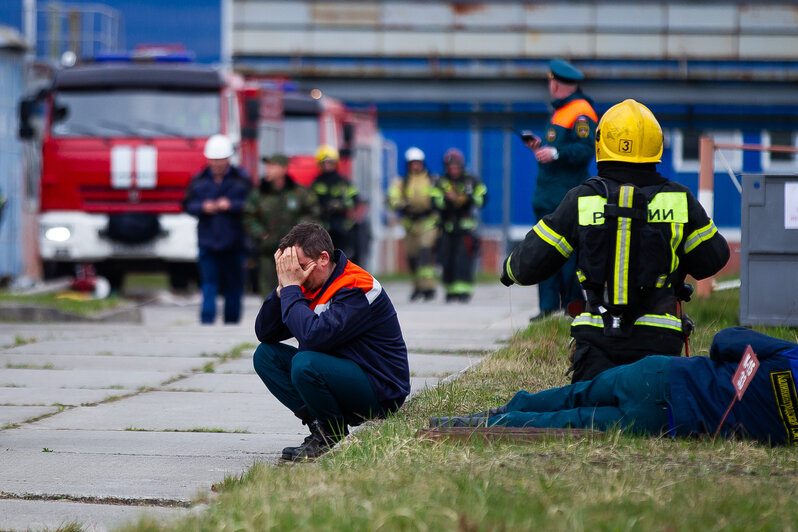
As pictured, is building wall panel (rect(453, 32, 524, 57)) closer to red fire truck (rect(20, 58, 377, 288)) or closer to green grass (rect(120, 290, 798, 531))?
red fire truck (rect(20, 58, 377, 288))

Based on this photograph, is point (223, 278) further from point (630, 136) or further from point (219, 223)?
point (630, 136)

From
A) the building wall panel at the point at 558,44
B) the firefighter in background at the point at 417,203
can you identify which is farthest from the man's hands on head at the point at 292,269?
the building wall panel at the point at 558,44

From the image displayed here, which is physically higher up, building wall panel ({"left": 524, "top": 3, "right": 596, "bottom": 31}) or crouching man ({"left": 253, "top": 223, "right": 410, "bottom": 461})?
building wall panel ({"left": 524, "top": 3, "right": 596, "bottom": 31})

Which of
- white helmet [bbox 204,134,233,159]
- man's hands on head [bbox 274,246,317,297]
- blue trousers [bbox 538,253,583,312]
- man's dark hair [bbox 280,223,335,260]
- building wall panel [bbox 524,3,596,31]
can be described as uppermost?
building wall panel [bbox 524,3,596,31]

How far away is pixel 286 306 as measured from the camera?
544 centimetres

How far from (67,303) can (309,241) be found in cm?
905

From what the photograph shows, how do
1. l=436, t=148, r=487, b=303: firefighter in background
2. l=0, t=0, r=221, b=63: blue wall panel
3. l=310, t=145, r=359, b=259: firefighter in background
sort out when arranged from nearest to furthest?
l=436, t=148, r=487, b=303: firefighter in background < l=310, t=145, r=359, b=259: firefighter in background < l=0, t=0, r=221, b=63: blue wall panel

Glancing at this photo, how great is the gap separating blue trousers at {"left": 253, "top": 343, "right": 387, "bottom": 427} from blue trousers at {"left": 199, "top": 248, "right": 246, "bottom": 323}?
715 centimetres

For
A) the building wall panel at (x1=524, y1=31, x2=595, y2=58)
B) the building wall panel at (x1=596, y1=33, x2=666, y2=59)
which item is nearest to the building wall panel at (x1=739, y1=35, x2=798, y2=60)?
the building wall panel at (x1=596, y1=33, x2=666, y2=59)

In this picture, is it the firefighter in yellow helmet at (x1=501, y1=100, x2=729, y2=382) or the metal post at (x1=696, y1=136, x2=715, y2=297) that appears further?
the metal post at (x1=696, y1=136, x2=715, y2=297)

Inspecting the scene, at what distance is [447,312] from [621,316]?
9177 millimetres

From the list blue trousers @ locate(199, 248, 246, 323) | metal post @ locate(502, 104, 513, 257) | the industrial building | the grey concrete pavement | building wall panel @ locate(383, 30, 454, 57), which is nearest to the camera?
the grey concrete pavement

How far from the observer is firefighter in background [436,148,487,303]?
642 inches

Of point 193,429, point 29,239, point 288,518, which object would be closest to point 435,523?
point 288,518
